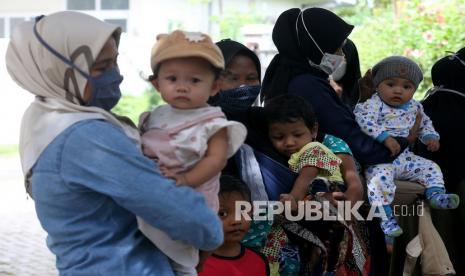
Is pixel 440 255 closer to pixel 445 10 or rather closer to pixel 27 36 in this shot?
pixel 27 36

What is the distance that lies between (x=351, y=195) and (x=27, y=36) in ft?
6.23

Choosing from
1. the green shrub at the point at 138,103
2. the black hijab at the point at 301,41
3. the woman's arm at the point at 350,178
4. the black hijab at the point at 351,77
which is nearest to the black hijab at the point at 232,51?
the black hijab at the point at 301,41

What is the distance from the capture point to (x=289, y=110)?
3.90 metres

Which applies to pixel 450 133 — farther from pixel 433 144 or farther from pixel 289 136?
pixel 289 136

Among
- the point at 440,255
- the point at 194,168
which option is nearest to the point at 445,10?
the point at 440,255

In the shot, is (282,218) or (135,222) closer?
(135,222)

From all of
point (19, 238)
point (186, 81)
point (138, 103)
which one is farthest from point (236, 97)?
point (138, 103)

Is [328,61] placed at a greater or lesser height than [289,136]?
greater

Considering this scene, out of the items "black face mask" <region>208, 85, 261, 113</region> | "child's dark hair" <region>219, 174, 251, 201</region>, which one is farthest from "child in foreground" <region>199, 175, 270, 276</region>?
"black face mask" <region>208, 85, 261, 113</region>

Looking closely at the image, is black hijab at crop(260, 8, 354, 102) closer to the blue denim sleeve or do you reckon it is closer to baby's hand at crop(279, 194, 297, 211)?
baby's hand at crop(279, 194, 297, 211)

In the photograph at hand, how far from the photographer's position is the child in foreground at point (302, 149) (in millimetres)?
3871

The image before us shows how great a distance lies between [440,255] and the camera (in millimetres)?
4637

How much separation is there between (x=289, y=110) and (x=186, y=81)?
1029 mm

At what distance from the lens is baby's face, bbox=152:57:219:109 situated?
2951 mm
